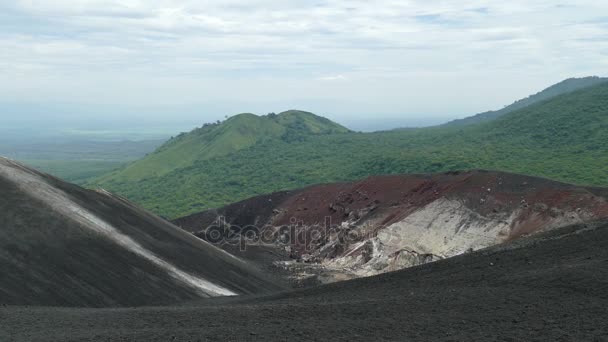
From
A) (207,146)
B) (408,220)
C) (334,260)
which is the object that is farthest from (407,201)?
(207,146)

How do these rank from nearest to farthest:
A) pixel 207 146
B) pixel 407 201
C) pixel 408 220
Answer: pixel 408 220 → pixel 407 201 → pixel 207 146

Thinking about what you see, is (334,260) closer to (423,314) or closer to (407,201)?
(407,201)

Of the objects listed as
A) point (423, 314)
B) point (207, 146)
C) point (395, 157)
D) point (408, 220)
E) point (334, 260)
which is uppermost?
point (207, 146)

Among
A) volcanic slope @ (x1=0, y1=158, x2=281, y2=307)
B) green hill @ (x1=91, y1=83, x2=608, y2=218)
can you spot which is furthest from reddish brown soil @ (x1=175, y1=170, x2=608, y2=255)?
green hill @ (x1=91, y1=83, x2=608, y2=218)

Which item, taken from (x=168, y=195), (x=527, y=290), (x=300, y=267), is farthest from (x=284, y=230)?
(x=168, y=195)

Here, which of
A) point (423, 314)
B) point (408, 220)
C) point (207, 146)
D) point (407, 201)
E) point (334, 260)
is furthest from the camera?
point (207, 146)

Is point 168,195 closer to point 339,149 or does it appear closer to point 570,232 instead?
point 339,149

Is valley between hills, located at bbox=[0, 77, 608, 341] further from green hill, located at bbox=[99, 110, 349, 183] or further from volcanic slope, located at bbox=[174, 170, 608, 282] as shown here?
green hill, located at bbox=[99, 110, 349, 183]

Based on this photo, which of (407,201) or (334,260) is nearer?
(334,260)
